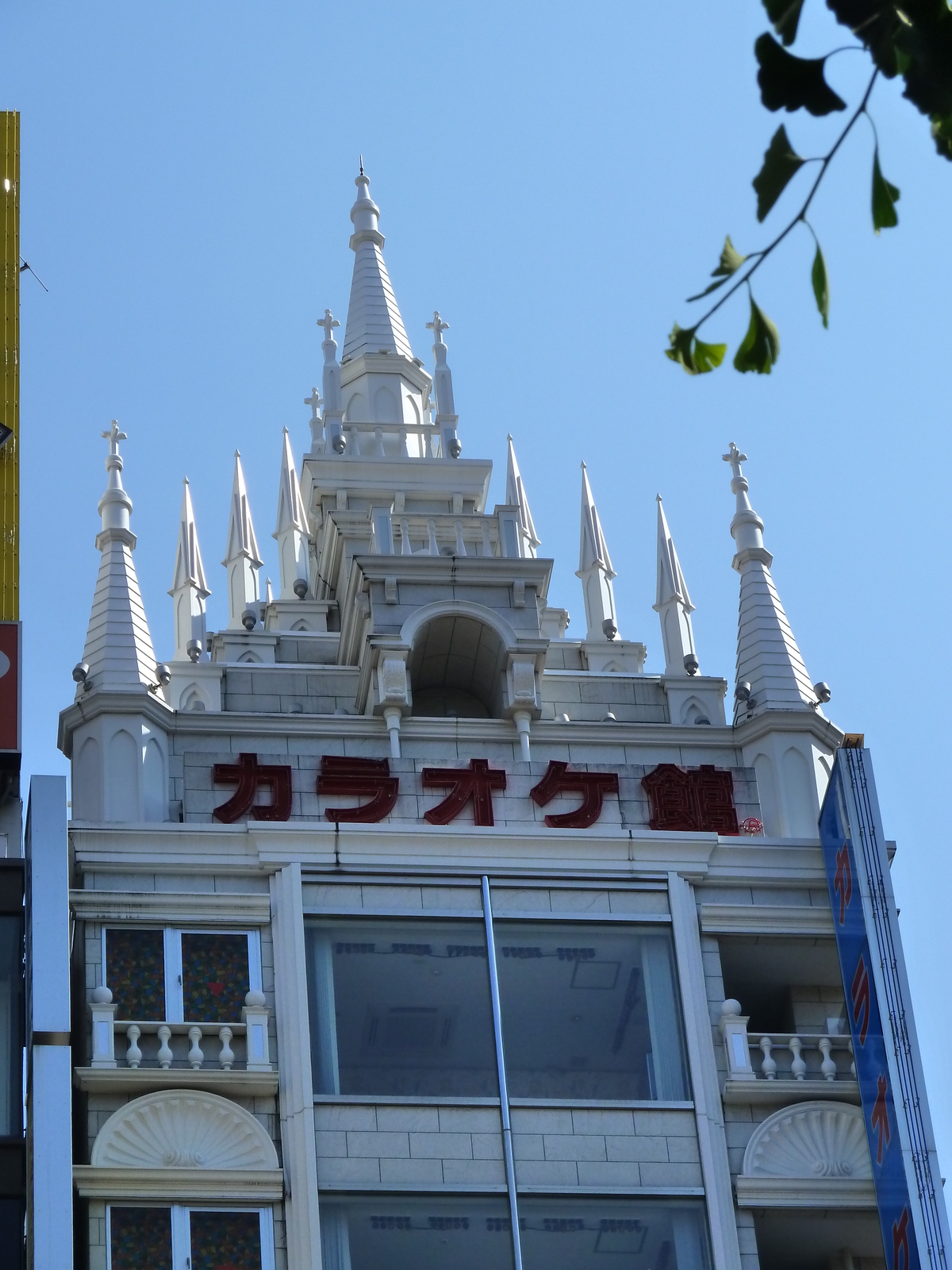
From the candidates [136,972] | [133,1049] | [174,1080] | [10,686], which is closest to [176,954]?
[136,972]

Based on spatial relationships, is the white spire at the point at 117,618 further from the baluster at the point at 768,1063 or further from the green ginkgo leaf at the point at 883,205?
the green ginkgo leaf at the point at 883,205

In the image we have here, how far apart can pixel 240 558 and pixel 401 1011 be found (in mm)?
15680

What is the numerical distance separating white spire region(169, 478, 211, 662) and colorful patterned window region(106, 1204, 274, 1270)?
12540 millimetres

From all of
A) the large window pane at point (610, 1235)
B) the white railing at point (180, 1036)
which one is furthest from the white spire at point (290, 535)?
the large window pane at point (610, 1235)

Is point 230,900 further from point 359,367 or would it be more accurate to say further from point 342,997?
point 359,367

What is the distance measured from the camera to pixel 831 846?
32.3 metres

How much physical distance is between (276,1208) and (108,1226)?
197 cm

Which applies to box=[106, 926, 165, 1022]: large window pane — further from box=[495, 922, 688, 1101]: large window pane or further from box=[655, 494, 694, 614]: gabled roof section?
box=[655, 494, 694, 614]: gabled roof section

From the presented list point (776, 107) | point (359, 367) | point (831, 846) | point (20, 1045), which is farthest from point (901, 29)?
point (359, 367)

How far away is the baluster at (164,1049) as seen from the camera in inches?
1148

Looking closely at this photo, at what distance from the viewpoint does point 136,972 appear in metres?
30.1

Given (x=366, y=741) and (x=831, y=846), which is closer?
(x=831, y=846)

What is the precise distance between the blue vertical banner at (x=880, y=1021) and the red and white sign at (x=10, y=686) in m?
10.7

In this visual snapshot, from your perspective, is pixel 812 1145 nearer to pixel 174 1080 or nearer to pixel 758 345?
pixel 174 1080
